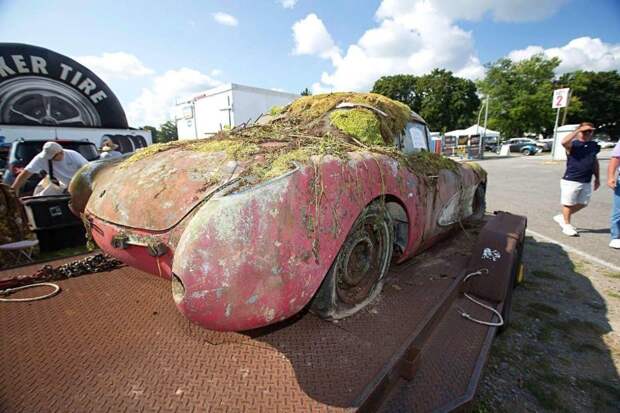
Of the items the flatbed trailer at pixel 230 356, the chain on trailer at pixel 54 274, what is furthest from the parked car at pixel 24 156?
the flatbed trailer at pixel 230 356

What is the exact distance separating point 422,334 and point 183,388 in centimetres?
129

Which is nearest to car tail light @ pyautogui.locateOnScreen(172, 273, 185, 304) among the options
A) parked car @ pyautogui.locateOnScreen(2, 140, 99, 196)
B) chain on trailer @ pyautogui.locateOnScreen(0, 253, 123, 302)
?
chain on trailer @ pyautogui.locateOnScreen(0, 253, 123, 302)

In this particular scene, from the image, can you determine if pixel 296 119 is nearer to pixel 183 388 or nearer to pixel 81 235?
pixel 183 388

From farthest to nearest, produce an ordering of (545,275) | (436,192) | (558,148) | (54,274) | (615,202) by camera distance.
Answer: (558,148)
(615,202)
(545,275)
(436,192)
(54,274)

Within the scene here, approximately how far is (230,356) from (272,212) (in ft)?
2.60

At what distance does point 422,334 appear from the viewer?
1.72m

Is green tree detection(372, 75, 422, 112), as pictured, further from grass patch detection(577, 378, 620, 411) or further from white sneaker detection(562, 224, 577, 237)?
grass patch detection(577, 378, 620, 411)

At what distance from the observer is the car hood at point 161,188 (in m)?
1.64

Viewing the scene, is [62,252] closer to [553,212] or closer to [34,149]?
[34,149]

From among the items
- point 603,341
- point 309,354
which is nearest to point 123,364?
point 309,354

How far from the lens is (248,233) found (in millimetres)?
1318

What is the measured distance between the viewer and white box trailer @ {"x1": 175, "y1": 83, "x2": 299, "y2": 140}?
1116 centimetres

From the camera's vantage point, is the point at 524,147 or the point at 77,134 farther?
the point at 524,147

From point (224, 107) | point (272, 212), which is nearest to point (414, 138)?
point (272, 212)
